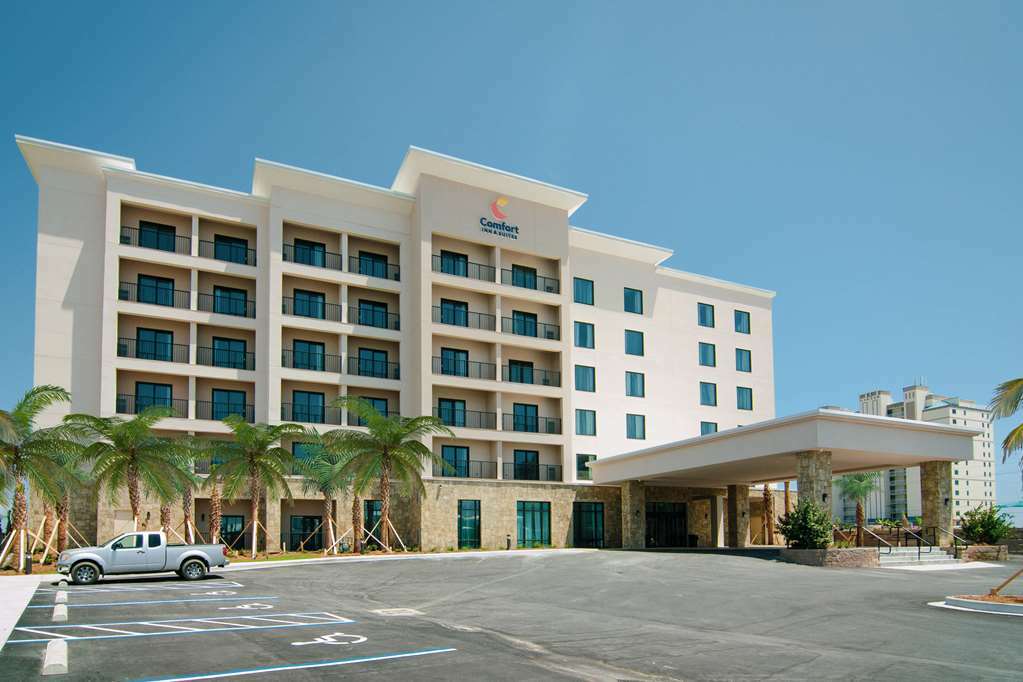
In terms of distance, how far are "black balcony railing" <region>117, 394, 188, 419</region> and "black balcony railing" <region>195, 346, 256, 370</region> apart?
241cm

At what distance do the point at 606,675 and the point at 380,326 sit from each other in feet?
125

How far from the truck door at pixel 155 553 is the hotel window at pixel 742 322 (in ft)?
144

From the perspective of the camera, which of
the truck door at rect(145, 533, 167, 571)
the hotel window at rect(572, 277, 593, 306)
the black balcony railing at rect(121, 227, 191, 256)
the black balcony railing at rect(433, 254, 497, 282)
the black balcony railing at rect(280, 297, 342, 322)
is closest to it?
the truck door at rect(145, 533, 167, 571)

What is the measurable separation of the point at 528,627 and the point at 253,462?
80.3ft

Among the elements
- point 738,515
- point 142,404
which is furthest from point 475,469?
point 142,404

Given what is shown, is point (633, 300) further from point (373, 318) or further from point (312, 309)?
point (312, 309)

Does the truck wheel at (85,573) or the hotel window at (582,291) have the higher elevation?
Answer: the hotel window at (582,291)

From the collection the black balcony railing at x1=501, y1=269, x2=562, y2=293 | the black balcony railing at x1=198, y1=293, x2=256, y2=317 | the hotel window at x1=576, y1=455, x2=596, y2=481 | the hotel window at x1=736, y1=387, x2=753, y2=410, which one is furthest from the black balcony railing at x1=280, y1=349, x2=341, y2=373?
the hotel window at x1=736, y1=387, x2=753, y2=410

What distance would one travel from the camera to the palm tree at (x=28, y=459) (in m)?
31.6

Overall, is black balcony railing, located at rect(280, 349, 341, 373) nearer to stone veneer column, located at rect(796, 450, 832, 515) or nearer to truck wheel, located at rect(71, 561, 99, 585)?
truck wheel, located at rect(71, 561, 99, 585)

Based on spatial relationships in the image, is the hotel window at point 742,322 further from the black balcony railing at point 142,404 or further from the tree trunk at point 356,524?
the black balcony railing at point 142,404

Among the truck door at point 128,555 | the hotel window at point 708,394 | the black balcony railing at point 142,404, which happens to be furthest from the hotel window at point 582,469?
the truck door at point 128,555

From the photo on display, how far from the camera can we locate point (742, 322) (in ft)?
199

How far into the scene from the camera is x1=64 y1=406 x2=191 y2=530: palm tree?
3391 cm
